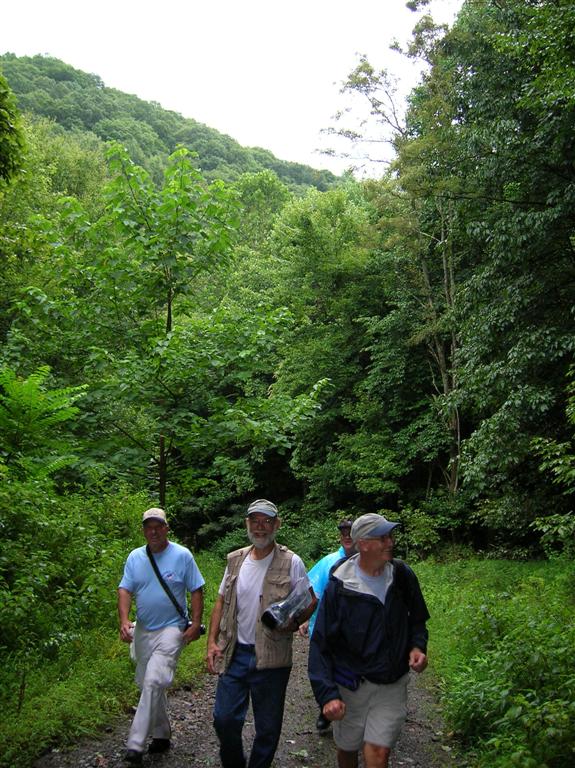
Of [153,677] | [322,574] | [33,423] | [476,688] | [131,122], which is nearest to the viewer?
[153,677]

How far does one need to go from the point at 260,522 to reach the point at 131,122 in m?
74.4

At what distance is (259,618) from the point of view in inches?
169

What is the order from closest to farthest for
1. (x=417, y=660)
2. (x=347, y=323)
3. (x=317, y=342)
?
(x=417, y=660), (x=317, y=342), (x=347, y=323)

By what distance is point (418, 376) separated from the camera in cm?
2188

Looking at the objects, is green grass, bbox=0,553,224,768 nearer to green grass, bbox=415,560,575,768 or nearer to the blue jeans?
the blue jeans

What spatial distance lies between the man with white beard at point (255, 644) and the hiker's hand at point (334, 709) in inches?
27.5

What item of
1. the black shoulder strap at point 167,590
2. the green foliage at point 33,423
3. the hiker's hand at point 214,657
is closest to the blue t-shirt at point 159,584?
the black shoulder strap at point 167,590

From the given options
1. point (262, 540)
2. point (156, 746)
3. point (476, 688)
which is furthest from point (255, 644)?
point (476, 688)

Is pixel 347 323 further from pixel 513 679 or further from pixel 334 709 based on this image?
pixel 334 709

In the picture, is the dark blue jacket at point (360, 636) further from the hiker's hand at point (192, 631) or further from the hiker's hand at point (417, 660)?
the hiker's hand at point (192, 631)

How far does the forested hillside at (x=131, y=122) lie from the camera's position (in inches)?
2403

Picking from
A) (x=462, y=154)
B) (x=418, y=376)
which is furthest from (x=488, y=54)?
(x=418, y=376)

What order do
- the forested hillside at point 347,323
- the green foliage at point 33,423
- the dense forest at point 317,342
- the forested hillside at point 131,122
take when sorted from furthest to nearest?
the forested hillside at point 131,122, the forested hillside at point 347,323, the dense forest at point 317,342, the green foliage at point 33,423

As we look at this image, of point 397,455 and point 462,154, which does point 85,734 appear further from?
point 397,455
